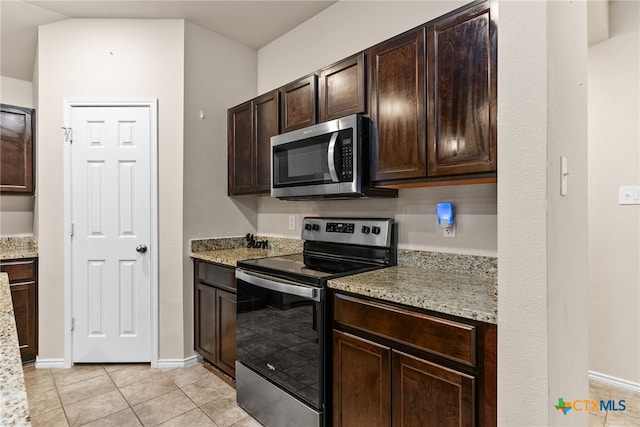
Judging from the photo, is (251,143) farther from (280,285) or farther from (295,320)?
(295,320)

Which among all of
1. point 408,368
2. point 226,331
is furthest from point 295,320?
point 226,331

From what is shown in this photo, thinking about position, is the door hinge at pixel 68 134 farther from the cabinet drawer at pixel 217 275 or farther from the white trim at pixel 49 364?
the white trim at pixel 49 364

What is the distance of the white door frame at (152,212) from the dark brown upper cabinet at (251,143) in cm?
60

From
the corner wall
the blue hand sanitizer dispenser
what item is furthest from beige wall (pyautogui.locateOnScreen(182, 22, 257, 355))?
the corner wall

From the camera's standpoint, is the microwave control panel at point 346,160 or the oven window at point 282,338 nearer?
the oven window at point 282,338

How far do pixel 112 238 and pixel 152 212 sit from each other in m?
0.37

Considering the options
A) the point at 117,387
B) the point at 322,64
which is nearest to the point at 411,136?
the point at 322,64

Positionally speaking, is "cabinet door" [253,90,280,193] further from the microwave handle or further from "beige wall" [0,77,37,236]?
"beige wall" [0,77,37,236]

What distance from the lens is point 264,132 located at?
274 cm

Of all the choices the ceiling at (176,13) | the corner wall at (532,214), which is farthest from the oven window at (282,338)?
the ceiling at (176,13)

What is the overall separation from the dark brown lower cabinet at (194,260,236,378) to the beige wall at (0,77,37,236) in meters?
2.09

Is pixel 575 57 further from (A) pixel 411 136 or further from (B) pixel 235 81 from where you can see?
(B) pixel 235 81

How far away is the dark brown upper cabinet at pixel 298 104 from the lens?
231 centimetres

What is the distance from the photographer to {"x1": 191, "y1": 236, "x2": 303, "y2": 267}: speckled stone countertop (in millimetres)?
2717
